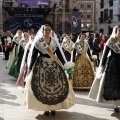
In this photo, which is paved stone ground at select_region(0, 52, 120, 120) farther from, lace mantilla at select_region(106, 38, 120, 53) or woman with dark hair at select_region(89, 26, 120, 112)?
lace mantilla at select_region(106, 38, 120, 53)

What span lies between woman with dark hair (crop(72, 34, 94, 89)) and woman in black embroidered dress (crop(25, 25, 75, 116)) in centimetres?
236

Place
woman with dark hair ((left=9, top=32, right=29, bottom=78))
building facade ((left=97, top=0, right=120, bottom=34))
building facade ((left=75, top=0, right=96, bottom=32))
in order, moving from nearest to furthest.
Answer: woman with dark hair ((left=9, top=32, right=29, bottom=78)) → building facade ((left=97, top=0, right=120, bottom=34)) → building facade ((left=75, top=0, right=96, bottom=32))

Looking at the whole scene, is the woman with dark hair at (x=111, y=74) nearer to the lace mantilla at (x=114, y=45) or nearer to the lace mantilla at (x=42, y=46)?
the lace mantilla at (x=114, y=45)

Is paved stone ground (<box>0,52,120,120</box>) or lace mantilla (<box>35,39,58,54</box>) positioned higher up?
lace mantilla (<box>35,39,58,54</box>)

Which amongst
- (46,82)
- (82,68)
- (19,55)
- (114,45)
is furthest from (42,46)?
(19,55)

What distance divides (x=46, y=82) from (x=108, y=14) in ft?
110

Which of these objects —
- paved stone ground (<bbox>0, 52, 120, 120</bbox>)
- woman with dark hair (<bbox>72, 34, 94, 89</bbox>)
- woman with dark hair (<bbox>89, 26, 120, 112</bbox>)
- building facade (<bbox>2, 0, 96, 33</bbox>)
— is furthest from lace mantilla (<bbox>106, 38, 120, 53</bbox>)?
building facade (<bbox>2, 0, 96, 33</bbox>)

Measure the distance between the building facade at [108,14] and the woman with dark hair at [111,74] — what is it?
90.0 ft

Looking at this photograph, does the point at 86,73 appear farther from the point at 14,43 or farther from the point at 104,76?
the point at 14,43

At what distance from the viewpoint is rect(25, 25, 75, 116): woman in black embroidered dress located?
16.9 feet

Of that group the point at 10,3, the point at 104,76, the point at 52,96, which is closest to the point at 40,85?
the point at 52,96

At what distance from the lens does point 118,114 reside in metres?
5.47

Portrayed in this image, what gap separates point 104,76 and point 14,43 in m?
5.30

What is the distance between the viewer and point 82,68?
779 cm
